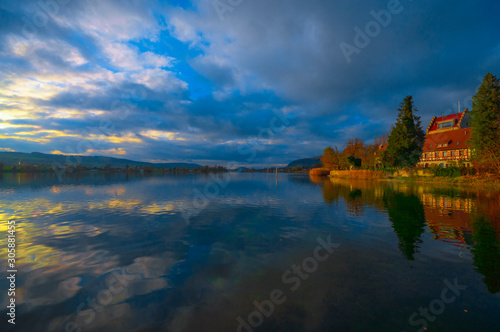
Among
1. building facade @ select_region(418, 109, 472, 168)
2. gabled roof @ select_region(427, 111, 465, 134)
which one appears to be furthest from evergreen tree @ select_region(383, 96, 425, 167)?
gabled roof @ select_region(427, 111, 465, 134)

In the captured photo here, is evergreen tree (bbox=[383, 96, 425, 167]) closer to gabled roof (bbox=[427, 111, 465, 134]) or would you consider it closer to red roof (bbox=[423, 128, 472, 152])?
red roof (bbox=[423, 128, 472, 152])

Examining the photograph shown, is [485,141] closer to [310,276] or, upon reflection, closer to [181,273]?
[310,276]

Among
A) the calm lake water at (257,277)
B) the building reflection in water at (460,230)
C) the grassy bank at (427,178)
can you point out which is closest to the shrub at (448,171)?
the grassy bank at (427,178)

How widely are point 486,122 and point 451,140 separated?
98.5ft

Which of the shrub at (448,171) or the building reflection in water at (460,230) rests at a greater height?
the shrub at (448,171)

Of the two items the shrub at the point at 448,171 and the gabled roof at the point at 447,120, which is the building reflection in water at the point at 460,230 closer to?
the shrub at the point at 448,171

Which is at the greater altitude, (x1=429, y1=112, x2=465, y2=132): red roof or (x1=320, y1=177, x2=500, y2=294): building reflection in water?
(x1=429, y1=112, x2=465, y2=132): red roof

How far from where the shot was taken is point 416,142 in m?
72.3

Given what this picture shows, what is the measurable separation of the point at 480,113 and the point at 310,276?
61.0 metres

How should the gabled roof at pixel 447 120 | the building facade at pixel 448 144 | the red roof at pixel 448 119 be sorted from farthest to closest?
the red roof at pixel 448 119 → the gabled roof at pixel 447 120 → the building facade at pixel 448 144

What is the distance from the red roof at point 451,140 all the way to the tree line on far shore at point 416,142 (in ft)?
9.23

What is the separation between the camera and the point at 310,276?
7.51 meters

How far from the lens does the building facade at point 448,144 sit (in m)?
62.2

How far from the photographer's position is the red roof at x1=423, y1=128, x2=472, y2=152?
6344 centimetres
